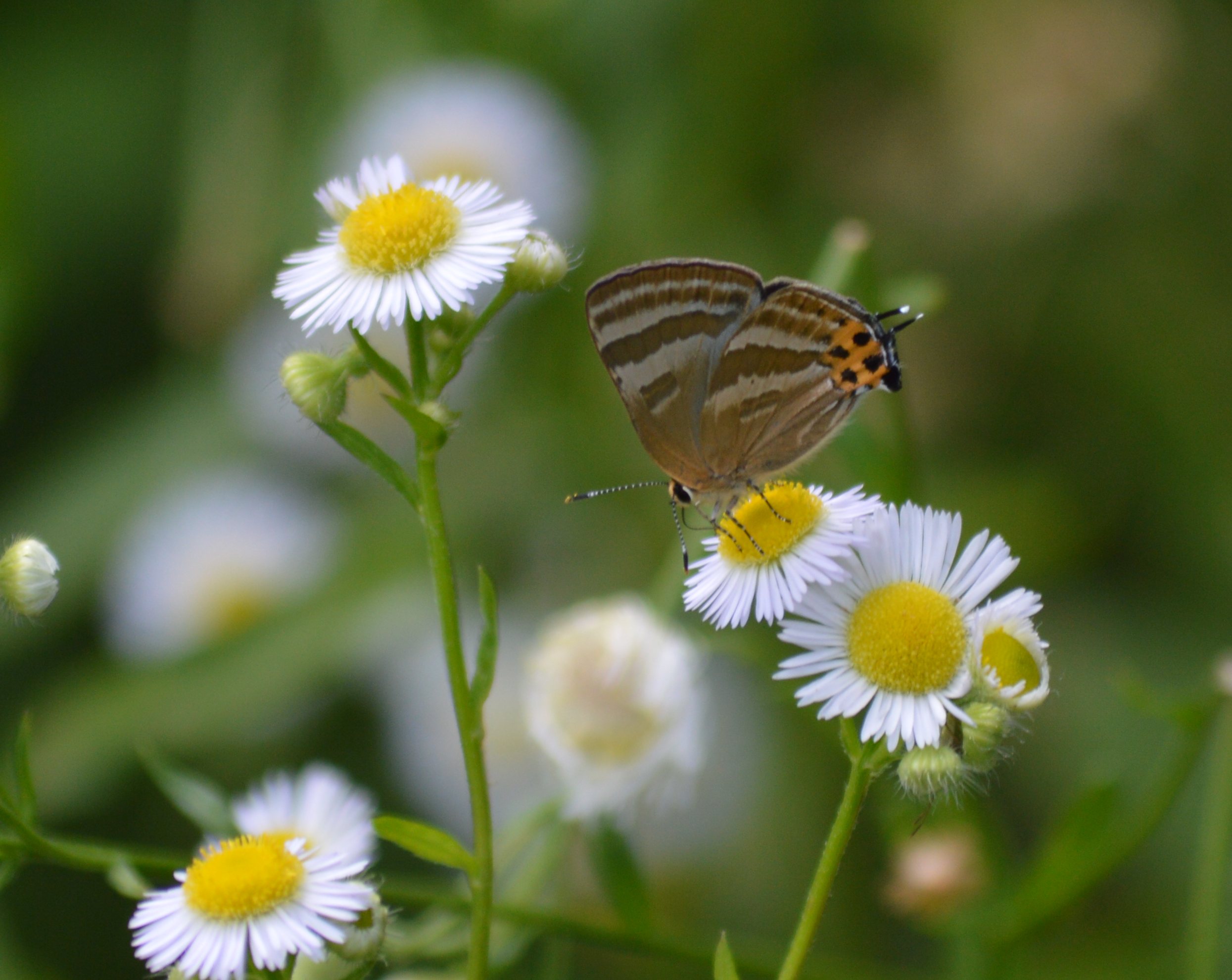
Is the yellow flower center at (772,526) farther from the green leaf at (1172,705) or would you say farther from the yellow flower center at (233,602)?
the yellow flower center at (233,602)

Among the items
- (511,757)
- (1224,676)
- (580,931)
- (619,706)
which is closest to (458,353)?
(580,931)

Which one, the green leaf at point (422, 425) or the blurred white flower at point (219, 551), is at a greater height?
the blurred white flower at point (219, 551)

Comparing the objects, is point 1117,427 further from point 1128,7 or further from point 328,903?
point 328,903

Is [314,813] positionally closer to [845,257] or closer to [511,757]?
[845,257]

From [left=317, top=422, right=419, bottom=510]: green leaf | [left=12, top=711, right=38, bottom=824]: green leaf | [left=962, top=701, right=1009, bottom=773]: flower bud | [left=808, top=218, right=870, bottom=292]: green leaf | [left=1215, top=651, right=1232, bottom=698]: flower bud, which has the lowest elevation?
[left=12, top=711, right=38, bottom=824]: green leaf

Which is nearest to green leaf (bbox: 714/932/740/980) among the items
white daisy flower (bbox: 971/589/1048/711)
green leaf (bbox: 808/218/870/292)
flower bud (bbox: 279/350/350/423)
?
white daisy flower (bbox: 971/589/1048/711)

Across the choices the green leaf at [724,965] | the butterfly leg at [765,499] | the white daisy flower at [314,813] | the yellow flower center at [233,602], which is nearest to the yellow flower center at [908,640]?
the butterfly leg at [765,499]

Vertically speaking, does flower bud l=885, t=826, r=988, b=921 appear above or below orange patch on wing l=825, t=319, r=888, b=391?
below

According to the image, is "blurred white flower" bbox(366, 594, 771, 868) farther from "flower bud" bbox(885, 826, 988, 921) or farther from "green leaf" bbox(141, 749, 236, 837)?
"green leaf" bbox(141, 749, 236, 837)
